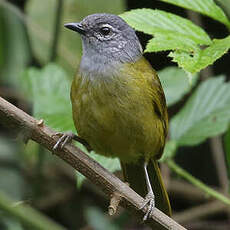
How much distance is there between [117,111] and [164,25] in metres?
0.66

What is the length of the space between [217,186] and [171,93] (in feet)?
7.66

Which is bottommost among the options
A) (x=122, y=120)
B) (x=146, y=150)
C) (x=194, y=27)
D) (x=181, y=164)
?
(x=181, y=164)

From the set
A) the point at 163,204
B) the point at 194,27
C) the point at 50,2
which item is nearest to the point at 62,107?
the point at 163,204

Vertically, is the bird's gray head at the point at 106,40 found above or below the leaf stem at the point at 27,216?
below

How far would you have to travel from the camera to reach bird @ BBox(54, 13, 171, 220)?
277 cm

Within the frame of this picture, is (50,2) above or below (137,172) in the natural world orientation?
above

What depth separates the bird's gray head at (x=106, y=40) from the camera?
3.02 meters

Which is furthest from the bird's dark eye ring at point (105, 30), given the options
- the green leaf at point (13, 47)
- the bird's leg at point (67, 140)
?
the green leaf at point (13, 47)

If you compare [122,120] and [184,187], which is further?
[184,187]

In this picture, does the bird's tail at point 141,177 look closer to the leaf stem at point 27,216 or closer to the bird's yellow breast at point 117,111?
the bird's yellow breast at point 117,111

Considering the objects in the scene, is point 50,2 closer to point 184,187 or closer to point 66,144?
point 184,187

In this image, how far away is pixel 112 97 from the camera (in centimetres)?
277

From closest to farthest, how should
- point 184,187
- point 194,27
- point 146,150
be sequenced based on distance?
1. point 194,27
2. point 146,150
3. point 184,187

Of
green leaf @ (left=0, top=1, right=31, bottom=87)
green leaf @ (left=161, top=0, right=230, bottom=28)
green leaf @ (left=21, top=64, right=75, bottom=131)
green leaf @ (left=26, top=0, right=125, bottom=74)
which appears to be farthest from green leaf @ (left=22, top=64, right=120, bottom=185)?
green leaf @ (left=0, top=1, right=31, bottom=87)
